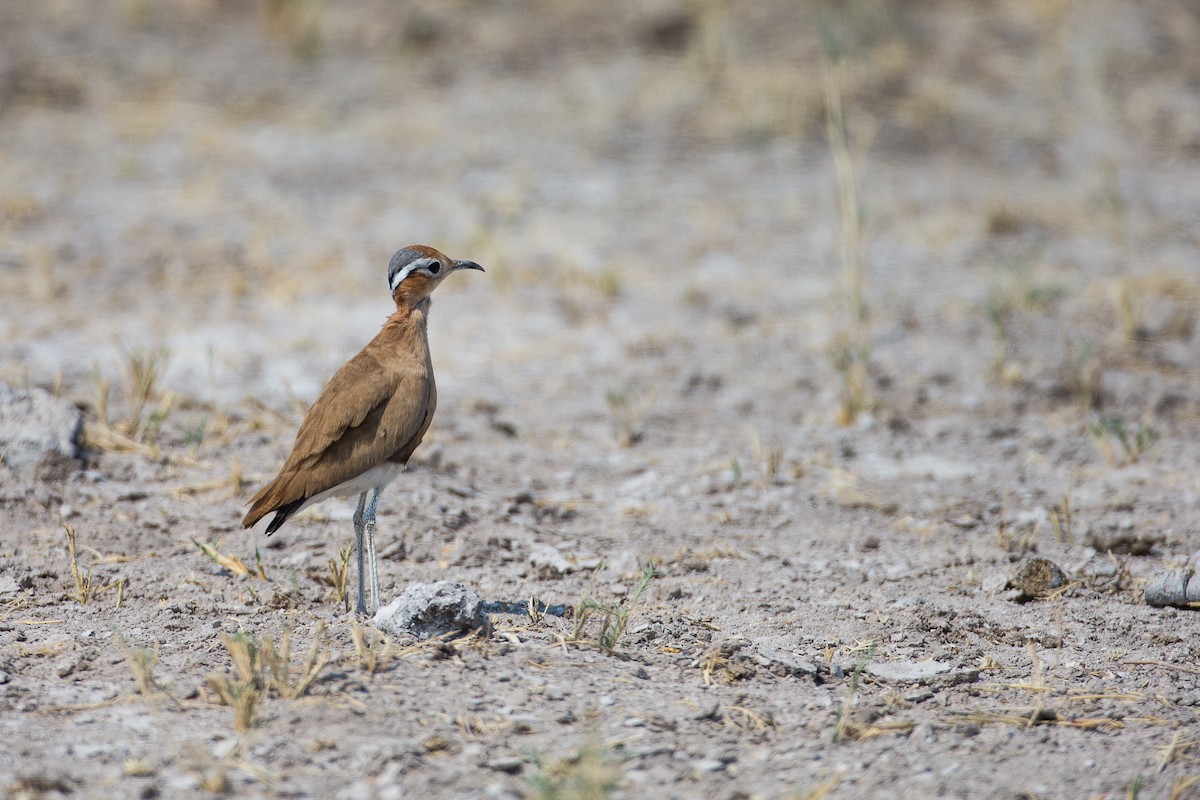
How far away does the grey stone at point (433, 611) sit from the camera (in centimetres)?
411

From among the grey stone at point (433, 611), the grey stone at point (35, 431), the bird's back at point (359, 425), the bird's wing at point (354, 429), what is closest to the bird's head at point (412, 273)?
the bird's back at point (359, 425)

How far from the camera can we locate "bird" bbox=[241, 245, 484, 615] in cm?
441

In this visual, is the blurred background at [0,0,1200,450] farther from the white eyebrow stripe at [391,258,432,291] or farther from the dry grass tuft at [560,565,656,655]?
the dry grass tuft at [560,565,656,655]

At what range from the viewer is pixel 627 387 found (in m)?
7.01

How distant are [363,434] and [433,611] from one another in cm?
72

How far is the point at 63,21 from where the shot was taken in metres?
11.2

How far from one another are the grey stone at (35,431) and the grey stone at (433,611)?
6.79 feet

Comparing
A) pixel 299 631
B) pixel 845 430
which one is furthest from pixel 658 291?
pixel 299 631

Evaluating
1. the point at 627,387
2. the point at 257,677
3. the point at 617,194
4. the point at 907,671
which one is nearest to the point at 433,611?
the point at 257,677

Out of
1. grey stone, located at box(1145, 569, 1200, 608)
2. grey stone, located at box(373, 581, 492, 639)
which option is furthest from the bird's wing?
grey stone, located at box(1145, 569, 1200, 608)

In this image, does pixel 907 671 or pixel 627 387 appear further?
pixel 627 387

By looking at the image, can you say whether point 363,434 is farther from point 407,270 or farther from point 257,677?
point 257,677

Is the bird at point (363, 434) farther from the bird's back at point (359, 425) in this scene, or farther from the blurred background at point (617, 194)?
the blurred background at point (617, 194)

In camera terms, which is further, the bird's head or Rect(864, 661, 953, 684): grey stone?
the bird's head
